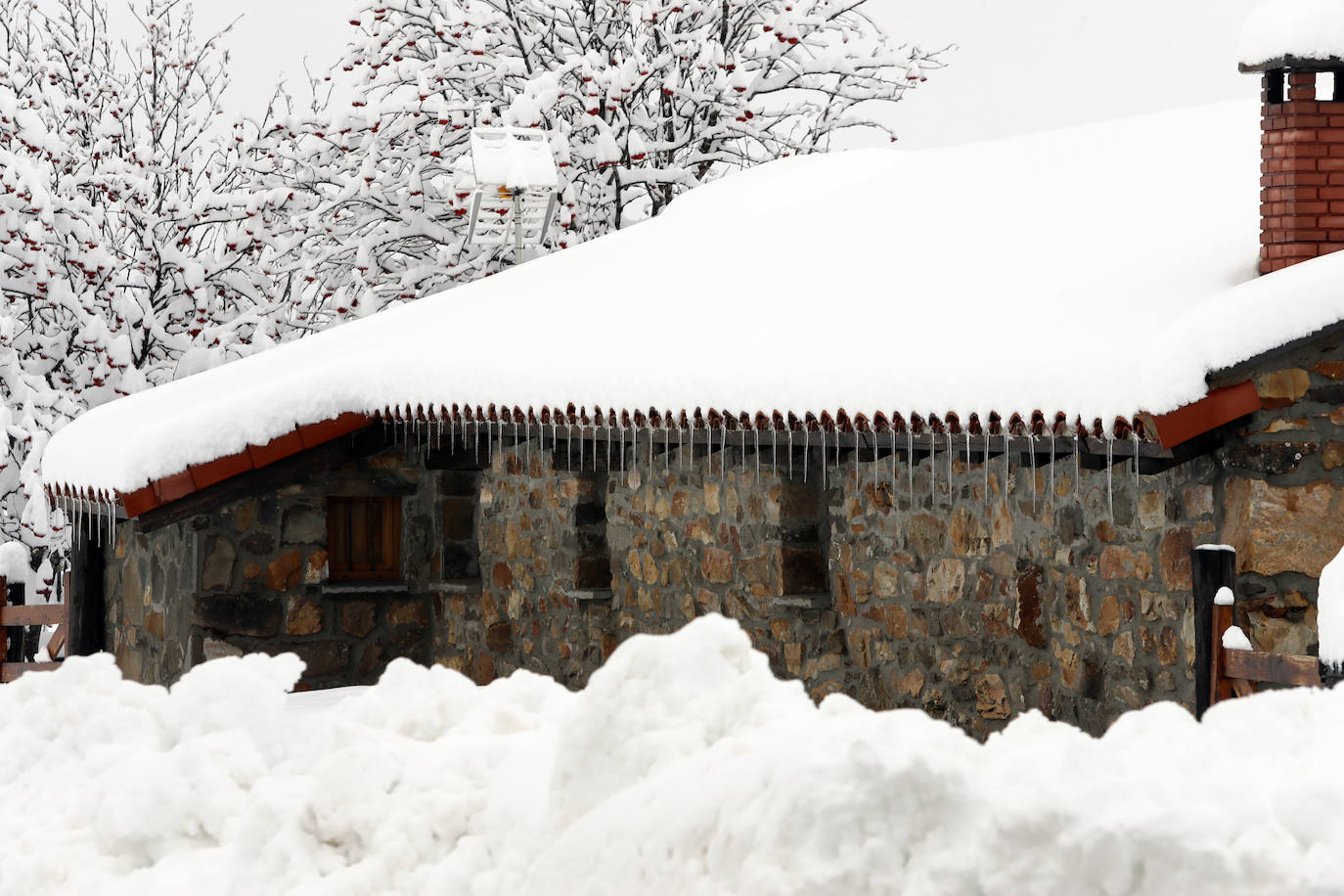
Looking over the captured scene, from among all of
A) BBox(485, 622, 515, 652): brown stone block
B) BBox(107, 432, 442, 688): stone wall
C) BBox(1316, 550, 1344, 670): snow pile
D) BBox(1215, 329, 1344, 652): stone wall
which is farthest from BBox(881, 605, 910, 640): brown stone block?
BBox(107, 432, 442, 688): stone wall

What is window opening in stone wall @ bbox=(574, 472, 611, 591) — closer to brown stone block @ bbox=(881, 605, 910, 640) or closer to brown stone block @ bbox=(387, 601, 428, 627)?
brown stone block @ bbox=(387, 601, 428, 627)

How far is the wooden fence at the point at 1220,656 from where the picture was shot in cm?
496

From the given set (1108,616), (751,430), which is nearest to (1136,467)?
(1108,616)

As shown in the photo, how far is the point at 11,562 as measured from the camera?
1092cm

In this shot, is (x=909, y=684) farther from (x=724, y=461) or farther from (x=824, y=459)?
(x=724, y=461)

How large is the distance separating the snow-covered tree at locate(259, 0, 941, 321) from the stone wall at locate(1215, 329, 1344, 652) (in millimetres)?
11072

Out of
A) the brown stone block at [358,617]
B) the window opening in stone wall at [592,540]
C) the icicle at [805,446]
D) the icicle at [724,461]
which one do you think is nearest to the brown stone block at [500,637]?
the brown stone block at [358,617]

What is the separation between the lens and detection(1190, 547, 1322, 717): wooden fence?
4.96 metres

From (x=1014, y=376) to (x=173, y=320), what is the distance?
12014 mm

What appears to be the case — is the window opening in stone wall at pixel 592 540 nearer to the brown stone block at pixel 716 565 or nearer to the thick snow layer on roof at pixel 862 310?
the thick snow layer on roof at pixel 862 310

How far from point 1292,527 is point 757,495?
2.78 meters

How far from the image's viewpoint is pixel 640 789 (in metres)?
3.02

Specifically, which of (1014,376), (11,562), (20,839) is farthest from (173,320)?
(20,839)

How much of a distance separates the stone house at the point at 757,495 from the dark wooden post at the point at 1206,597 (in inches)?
15.1
